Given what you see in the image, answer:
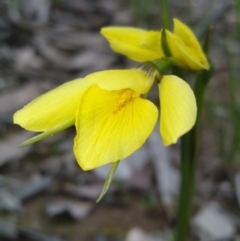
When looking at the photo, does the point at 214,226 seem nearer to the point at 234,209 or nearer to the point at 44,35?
the point at 234,209

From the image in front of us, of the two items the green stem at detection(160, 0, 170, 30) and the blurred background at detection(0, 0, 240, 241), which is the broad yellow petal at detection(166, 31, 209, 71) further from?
the blurred background at detection(0, 0, 240, 241)

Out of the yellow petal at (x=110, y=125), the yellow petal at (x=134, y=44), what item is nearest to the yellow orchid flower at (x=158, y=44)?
the yellow petal at (x=134, y=44)

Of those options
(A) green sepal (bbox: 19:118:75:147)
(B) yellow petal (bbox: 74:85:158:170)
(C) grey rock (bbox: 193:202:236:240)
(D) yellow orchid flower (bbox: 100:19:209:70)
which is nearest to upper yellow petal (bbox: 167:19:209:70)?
(D) yellow orchid flower (bbox: 100:19:209:70)

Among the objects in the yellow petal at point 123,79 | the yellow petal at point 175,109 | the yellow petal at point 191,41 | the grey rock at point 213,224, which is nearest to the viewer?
the yellow petal at point 175,109

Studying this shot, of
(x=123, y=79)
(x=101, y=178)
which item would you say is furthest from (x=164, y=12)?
(x=101, y=178)

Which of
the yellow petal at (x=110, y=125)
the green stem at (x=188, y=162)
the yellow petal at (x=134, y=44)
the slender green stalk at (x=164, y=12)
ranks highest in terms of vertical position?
the slender green stalk at (x=164, y=12)

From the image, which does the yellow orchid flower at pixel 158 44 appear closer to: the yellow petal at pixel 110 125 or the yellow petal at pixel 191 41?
the yellow petal at pixel 191 41
